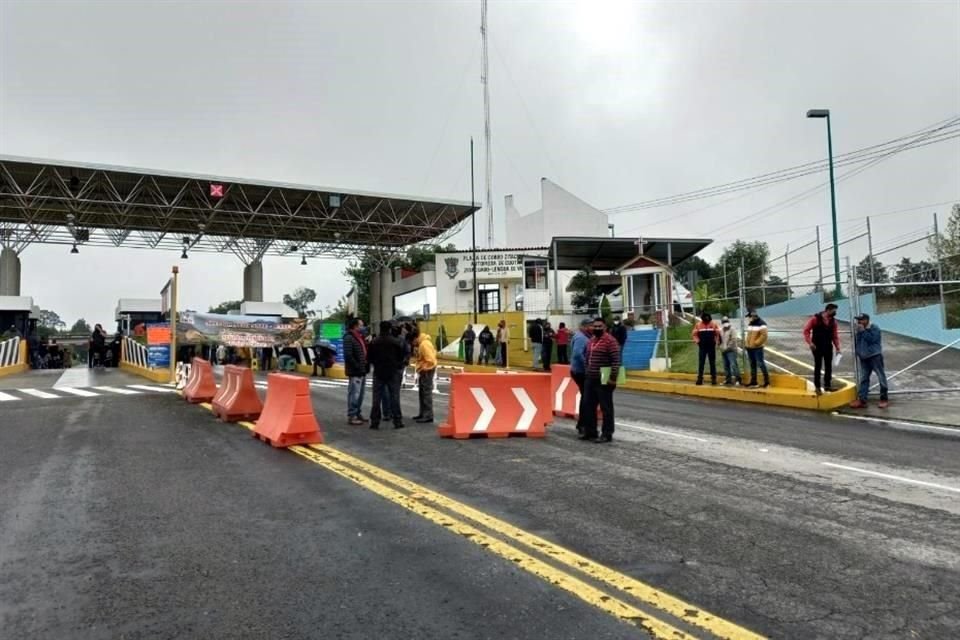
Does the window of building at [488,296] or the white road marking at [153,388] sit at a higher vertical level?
the window of building at [488,296]

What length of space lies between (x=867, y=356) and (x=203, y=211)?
38036 mm

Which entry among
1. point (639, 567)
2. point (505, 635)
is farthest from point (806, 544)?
point (505, 635)

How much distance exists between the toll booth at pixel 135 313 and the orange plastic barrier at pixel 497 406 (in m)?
27.8

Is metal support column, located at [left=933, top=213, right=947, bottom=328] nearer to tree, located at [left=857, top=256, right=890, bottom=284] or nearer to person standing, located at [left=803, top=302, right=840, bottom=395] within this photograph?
tree, located at [left=857, top=256, right=890, bottom=284]

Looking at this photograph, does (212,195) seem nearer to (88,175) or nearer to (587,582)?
(88,175)

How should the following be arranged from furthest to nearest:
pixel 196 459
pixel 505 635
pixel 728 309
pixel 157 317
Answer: pixel 157 317
pixel 728 309
pixel 196 459
pixel 505 635

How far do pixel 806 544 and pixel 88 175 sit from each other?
3908 centimetres

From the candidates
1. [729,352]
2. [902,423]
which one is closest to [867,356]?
[902,423]

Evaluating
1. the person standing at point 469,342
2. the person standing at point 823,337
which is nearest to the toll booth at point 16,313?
the person standing at point 469,342

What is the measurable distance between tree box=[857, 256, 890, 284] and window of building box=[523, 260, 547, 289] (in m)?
19.3

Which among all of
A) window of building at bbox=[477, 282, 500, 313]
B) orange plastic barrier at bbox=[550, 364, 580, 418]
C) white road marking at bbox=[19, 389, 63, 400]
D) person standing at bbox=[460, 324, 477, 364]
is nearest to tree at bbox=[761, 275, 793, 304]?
person standing at bbox=[460, 324, 477, 364]

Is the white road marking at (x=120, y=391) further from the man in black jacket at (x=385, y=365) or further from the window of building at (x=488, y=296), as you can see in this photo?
the window of building at (x=488, y=296)

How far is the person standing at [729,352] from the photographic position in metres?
Result: 14.6

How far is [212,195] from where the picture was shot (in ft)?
120
